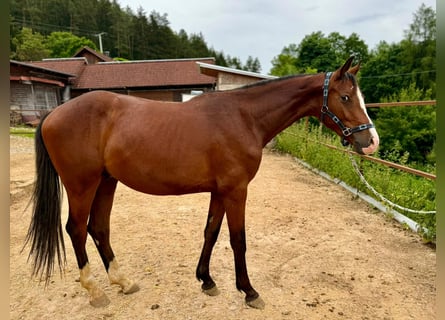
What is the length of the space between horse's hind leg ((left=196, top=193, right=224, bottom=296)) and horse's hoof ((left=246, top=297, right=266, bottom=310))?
0.31 metres

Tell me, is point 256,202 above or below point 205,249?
below

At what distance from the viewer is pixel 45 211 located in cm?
230

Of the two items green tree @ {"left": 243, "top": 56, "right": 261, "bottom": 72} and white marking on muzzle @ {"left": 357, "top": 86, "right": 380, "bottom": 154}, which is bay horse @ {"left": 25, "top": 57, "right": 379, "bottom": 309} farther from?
green tree @ {"left": 243, "top": 56, "right": 261, "bottom": 72}

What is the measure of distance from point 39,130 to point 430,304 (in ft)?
10.8

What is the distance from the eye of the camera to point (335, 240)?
132 inches

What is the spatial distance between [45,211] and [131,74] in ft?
74.1

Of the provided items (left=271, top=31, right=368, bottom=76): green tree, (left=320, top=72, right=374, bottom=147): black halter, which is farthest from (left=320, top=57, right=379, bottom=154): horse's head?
(left=271, top=31, right=368, bottom=76): green tree

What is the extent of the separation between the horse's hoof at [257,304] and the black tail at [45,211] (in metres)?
1.50

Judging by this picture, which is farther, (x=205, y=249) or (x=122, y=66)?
(x=122, y=66)

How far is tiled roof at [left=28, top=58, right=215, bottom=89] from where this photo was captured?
21781 millimetres

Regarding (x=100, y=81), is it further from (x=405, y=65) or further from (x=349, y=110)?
(x=405, y=65)

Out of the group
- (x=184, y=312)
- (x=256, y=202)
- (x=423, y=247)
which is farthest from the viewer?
(x=256, y=202)

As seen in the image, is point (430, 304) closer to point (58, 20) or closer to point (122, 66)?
point (122, 66)

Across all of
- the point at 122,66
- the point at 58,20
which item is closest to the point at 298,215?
the point at 122,66
